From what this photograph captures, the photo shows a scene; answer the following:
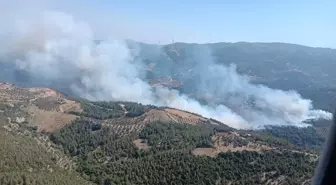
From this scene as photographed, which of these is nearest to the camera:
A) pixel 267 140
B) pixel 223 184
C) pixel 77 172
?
pixel 223 184

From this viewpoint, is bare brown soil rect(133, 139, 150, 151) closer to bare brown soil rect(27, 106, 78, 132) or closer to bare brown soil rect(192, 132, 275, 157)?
bare brown soil rect(192, 132, 275, 157)

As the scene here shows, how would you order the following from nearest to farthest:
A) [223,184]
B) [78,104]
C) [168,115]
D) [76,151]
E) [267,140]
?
[223,184]
[76,151]
[267,140]
[168,115]
[78,104]

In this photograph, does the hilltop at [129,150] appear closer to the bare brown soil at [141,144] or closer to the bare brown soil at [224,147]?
the bare brown soil at [224,147]

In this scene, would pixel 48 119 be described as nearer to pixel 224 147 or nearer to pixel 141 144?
pixel 141 144

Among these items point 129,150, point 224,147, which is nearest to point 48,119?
point 129,150

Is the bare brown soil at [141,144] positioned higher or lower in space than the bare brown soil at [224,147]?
lower

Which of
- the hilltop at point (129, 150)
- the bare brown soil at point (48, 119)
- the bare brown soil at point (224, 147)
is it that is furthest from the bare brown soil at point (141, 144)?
the bare brown soil at point (48, 119)

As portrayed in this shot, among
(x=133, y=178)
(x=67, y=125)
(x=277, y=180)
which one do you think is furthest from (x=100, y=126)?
(x=277, y=180)

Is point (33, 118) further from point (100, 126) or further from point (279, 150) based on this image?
point (279, 150)
